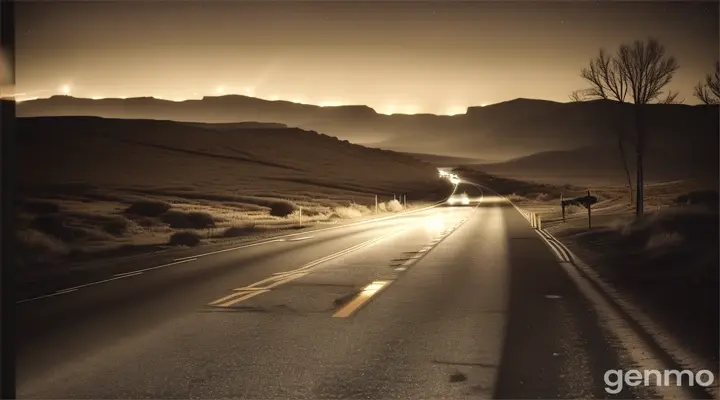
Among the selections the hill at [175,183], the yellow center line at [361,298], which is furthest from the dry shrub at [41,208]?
the yellow center line at [361,298]

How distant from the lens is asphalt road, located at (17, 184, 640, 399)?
6.50 metres

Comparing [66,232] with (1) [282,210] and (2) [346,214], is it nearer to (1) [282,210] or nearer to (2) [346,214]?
(2) [346,214]

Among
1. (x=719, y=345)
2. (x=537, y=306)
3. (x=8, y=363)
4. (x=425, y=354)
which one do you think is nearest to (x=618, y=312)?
(x=537, y=306)

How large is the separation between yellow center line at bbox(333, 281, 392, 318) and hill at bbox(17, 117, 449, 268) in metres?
11.8

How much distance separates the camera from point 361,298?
A: 39.2 ft

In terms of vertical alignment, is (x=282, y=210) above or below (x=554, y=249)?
above

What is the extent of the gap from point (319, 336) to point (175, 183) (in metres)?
95.8

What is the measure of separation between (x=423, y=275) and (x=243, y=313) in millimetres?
5836

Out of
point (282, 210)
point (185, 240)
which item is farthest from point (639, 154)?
point (282, 210)

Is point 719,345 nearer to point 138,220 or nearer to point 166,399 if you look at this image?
point 166,399

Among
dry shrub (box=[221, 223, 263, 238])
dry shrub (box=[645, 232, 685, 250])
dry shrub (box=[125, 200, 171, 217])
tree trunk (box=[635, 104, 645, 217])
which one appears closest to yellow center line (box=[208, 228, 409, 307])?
dry shrub (box=[645, 232, 685, 250])

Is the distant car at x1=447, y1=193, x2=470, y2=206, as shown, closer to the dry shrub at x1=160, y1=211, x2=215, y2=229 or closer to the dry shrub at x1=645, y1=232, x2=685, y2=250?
the dry shrub at x1=160, y1=211, x2=215, y2=229

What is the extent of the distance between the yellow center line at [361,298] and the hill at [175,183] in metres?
11.8

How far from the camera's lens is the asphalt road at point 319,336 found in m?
6.50
